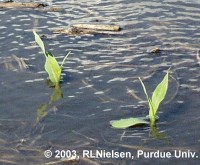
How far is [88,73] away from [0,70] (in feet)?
2.65

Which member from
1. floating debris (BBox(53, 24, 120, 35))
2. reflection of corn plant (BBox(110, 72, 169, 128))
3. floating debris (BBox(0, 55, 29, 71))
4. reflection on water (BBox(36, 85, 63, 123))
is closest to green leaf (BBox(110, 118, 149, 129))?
reflection of corn plant (BBox(110, 72, 169, 128))

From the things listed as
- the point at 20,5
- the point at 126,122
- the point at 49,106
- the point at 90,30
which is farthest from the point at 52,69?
the point at 20,5

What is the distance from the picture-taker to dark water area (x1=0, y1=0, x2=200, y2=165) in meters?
3.84

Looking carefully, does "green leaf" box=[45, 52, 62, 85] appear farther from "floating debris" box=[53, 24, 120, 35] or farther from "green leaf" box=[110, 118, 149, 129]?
"floating debris" box=[53, 24, 120, 35]

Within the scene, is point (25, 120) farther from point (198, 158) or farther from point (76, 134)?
point (198, 158)

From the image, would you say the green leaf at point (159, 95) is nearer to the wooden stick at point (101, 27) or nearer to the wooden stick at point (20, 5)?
the wooden stick at point (101, 27)

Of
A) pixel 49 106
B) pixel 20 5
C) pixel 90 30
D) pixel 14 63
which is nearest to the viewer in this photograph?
pixel 49 106

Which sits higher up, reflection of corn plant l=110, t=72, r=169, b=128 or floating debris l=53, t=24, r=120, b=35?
floating debris l=53, t=24, r=120, b=35

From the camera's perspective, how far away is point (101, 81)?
4.67 metres

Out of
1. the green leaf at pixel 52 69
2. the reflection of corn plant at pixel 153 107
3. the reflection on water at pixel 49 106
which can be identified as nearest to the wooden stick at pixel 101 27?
the green leaf at pixel 52 69

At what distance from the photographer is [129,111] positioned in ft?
13.8

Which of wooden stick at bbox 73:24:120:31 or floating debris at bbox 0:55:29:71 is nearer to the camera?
floating debris at bbox 0:55:29:71

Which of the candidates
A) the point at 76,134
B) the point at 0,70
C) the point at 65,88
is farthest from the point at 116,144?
the point at 0,70

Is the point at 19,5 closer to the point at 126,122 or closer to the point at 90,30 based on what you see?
the point at 90,30
